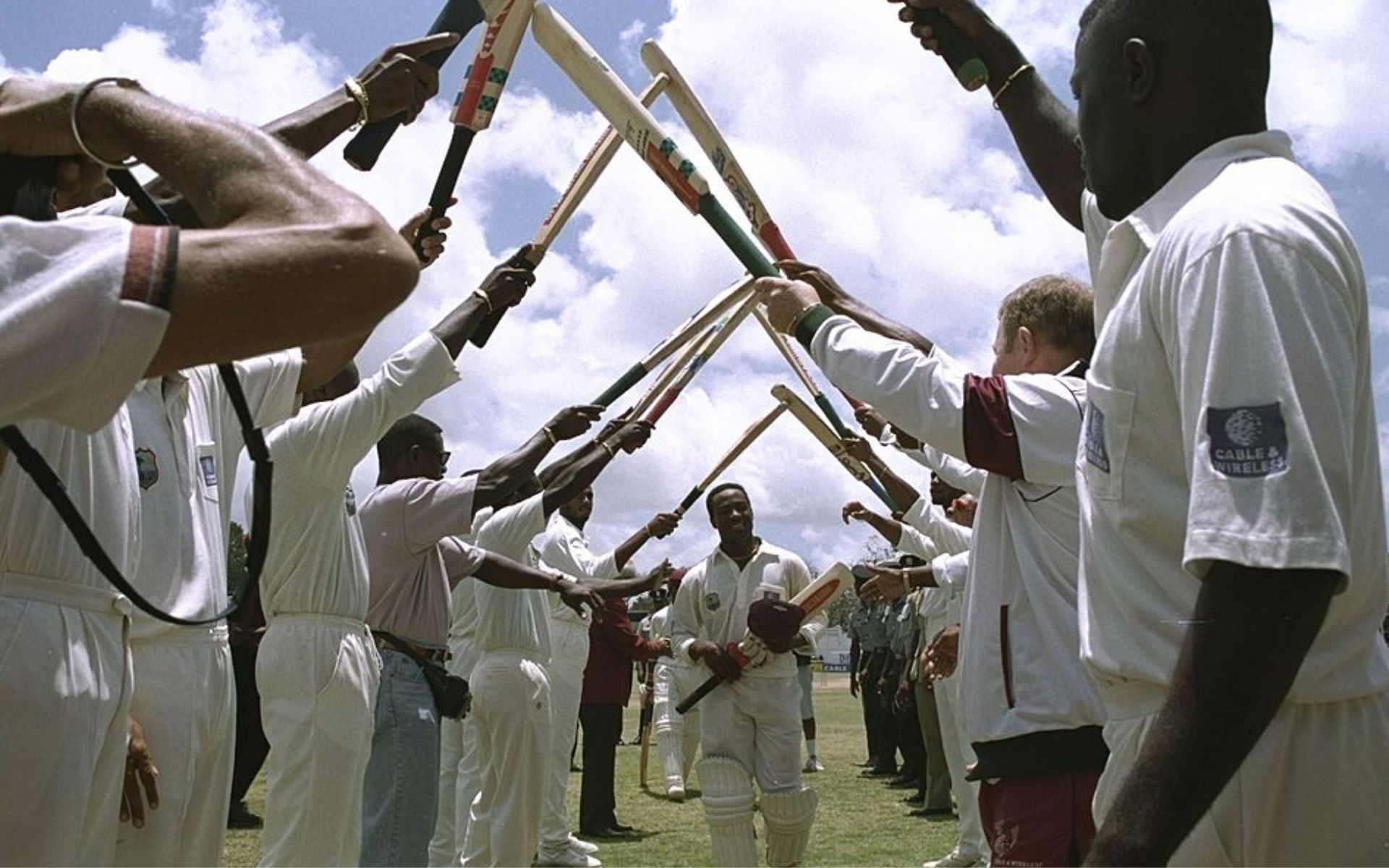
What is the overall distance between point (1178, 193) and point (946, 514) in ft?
24.7

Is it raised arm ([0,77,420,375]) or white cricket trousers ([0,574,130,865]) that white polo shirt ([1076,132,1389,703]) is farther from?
white cricket trousers ([0,574,130,865])

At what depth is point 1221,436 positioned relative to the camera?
173 centimetres

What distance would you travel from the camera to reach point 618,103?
5.45 m

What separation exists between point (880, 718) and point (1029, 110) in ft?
50.4

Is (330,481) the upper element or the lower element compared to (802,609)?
upper

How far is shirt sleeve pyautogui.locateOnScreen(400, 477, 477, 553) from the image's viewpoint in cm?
665

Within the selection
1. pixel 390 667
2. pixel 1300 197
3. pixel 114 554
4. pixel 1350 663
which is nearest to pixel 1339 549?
pixel 1350 663

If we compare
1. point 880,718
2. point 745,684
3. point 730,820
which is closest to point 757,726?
point 745,684

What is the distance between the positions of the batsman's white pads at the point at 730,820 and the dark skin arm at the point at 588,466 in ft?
7.22

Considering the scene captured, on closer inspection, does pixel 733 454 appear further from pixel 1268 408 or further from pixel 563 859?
pixel 1268 408

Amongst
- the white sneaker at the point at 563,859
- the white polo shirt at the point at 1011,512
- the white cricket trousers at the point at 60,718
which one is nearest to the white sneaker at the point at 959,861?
the white sneaker at the point at 563,859

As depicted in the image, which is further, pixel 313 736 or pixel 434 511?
pixel 434 511

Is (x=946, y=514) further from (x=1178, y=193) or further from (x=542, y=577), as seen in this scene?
(x=1178, y=193)

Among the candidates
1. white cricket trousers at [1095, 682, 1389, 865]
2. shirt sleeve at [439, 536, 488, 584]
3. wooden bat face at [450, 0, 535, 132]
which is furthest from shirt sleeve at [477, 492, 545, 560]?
white cricket trousers at [1095, 682, 1389, 865]
